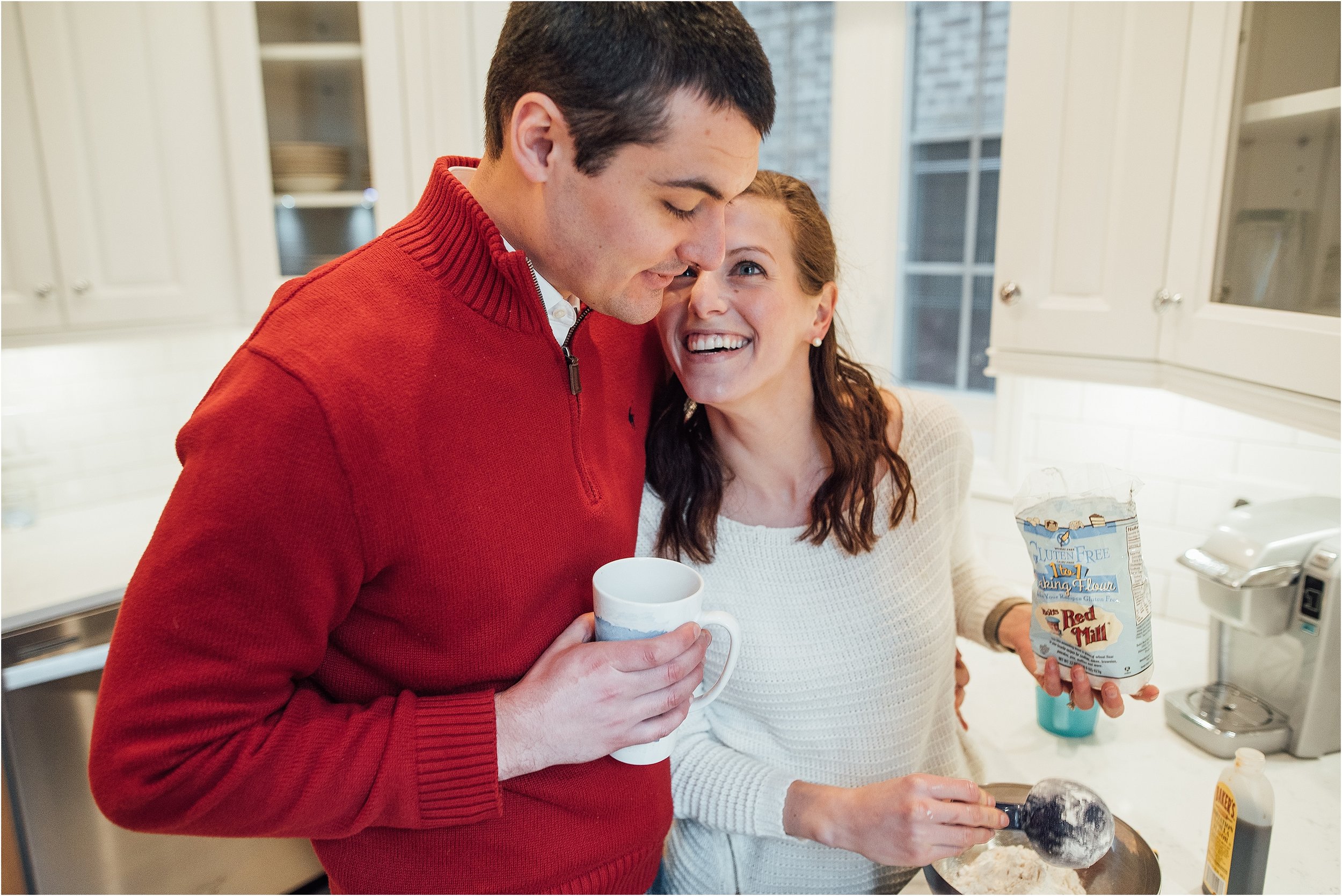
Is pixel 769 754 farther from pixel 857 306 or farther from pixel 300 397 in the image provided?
pixel 857 306

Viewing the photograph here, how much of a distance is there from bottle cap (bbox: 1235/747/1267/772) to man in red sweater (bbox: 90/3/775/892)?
2.17 feet

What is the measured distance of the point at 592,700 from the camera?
83 centimetres

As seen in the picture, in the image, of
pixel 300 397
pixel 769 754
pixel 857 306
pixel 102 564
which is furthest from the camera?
pixel 857 306

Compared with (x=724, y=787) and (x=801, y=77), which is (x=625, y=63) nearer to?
(x=724, y=787)

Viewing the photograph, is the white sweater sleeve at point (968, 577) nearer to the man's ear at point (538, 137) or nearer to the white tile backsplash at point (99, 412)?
the man's ear at point (538, 137)

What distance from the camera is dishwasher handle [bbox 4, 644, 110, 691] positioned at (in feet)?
5.68

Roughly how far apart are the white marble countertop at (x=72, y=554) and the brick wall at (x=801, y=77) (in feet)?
5.91

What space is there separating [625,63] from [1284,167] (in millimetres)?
1096

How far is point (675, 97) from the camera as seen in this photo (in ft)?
2.69

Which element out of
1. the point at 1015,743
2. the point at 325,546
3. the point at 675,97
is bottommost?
the point at 1015,743

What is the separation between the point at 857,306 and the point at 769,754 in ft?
4.84

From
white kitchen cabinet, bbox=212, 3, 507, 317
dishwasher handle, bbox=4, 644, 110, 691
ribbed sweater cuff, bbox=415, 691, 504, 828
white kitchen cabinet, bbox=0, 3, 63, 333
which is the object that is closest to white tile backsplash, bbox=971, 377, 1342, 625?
ribbed sweater cuff, bbox=415, 691, 504, 828

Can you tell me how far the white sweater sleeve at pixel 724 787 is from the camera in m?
1.14

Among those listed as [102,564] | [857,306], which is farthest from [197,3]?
[857,306]
